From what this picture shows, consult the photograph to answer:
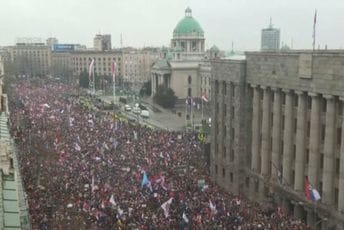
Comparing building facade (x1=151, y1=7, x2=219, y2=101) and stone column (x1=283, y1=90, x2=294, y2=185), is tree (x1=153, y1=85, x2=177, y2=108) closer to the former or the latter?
building facade (x1=151, y1=7, x2=219, y2=101)

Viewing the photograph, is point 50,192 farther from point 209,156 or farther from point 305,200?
point 209,156

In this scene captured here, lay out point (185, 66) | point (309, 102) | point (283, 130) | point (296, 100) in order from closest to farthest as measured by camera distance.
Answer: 1. point (309, 102)
2. point (296, 100)
3. point (283, 130)
4. point (185, 66)

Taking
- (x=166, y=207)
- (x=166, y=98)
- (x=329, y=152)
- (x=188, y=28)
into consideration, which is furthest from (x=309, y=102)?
(x=188, y=28)

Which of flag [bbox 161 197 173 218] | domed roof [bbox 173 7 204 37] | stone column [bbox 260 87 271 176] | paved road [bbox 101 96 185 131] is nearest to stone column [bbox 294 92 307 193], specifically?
stone column [bbox 260 87 271 176]

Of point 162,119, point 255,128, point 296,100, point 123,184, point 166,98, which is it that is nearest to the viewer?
point 296,100

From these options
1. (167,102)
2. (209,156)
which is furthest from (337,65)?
(167,102)

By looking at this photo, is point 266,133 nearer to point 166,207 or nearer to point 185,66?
point 166,207

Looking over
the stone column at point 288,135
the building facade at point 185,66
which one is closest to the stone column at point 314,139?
the stone column at point 288,135
